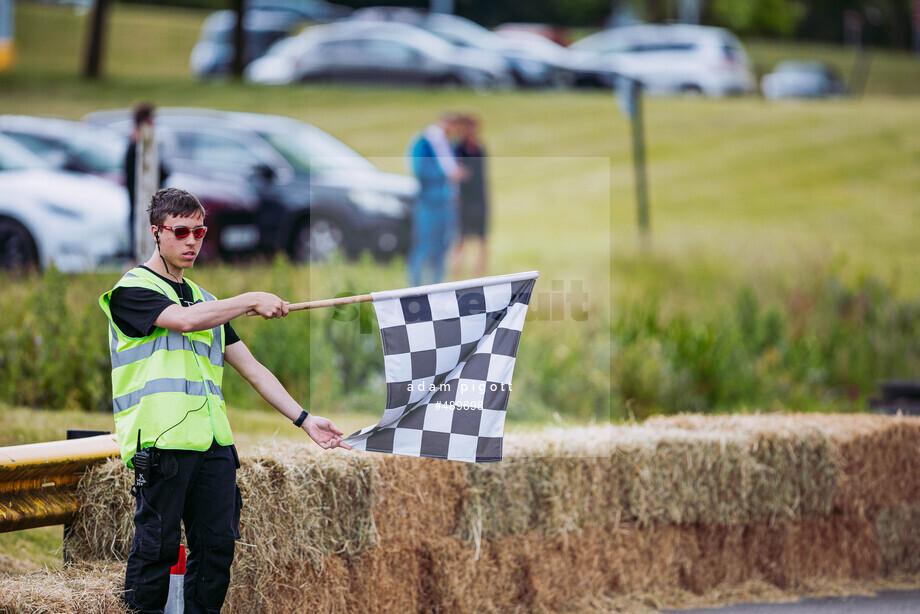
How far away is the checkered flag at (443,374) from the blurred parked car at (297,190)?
9.43 meters

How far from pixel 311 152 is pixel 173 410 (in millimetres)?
12098

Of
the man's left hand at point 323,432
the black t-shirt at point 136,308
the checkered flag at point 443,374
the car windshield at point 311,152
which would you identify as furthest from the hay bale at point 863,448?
the car windshield at point 311,152

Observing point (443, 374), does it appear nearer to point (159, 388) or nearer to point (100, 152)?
point (159, 388)

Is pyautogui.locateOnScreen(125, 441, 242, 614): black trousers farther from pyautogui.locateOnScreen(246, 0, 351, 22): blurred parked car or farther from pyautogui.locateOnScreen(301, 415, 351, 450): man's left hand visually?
pyautogui.locateOnScreen(246, 0, 351, 22): blurred parked car

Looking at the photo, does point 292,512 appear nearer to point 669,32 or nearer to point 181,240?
point 181,240

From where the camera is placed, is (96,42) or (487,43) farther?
(487,43)

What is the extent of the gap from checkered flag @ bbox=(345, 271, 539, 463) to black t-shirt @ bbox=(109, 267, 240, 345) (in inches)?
47.6

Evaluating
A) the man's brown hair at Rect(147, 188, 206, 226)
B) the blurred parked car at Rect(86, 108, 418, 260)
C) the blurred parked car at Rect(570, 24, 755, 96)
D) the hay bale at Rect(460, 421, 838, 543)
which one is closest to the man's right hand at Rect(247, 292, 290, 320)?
the man's brown hair at Rect(147, 188, 206, 226)

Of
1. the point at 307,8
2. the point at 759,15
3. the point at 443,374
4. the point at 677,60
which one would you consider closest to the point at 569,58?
the point at 677,60

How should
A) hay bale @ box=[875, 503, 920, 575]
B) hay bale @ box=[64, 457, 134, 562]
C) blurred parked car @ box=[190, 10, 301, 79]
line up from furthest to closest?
blurred parked car @ box=[190, 10, 301, 79], hay bale @ box=[875, 503, 920, 575], hay bale @ box=[64, 457, 134, 562]

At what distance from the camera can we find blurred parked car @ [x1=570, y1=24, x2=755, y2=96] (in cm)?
2714

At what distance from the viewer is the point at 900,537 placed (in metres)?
7.26

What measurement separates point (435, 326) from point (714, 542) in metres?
2.93

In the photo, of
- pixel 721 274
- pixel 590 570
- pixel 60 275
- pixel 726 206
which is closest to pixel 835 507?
pixel 590 570
